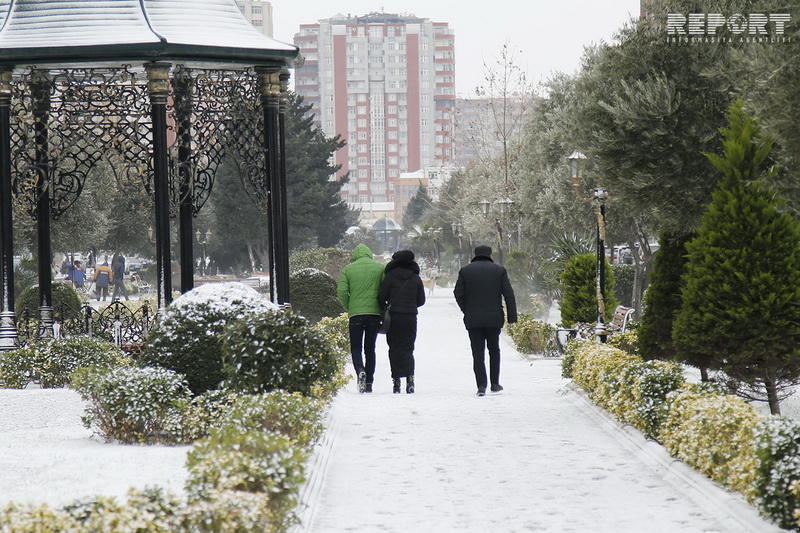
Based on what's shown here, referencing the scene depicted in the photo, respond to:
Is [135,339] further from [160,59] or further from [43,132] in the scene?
[160,59]

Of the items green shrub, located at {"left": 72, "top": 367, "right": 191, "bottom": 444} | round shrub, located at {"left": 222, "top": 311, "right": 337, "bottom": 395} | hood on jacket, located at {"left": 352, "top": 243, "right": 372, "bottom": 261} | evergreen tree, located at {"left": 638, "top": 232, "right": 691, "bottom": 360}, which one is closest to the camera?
green shrub, located at {"left": 72, "top": 367, "right": 191, "bottom": 444}

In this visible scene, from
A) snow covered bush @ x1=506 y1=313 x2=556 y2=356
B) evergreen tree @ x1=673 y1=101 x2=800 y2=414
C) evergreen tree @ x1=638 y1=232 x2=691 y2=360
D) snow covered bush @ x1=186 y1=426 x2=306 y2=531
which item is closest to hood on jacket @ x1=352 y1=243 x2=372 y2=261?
evergreen tree @ x1=638 y1=232 x2=691 y2=360

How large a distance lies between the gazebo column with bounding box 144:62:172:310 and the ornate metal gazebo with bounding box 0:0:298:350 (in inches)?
0.5

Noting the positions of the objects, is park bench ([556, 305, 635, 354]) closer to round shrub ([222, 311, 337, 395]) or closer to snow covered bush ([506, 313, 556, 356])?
snow covered bush ([506, 313, 556, 356])

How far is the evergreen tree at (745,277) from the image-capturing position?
32.8 ft

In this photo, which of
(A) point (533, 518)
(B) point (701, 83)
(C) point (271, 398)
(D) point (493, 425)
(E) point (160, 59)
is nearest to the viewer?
(A) point (533, 518)

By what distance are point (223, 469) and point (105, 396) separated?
3.56 metres

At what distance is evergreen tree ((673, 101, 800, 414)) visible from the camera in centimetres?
999

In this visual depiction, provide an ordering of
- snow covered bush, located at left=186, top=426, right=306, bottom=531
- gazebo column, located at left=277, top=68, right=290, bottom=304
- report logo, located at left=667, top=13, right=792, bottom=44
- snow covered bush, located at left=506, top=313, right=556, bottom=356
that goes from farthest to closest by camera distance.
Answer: snow covered bush, located at left=506, top=313, right=556, bottom=356
gazebo column, located at left=277, top=68, right=290, bottom=304
report logo, located at left=667, top=13, right=792, bottom=44
snow covered bush, located at left=186, top=426, right=306, bottom=531

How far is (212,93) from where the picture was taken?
15844mm

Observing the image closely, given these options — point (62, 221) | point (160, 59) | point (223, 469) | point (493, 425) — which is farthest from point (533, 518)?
point (62, 221)

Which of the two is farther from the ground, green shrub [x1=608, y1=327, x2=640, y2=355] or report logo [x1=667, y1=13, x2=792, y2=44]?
report logo [x1=667, y1=13, x2=792, y2=44]

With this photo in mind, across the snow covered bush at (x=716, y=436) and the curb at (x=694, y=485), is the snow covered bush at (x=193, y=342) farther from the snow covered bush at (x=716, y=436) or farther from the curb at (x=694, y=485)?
the snow covered bush at (x=716, y=436)

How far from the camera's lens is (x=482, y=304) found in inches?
528
